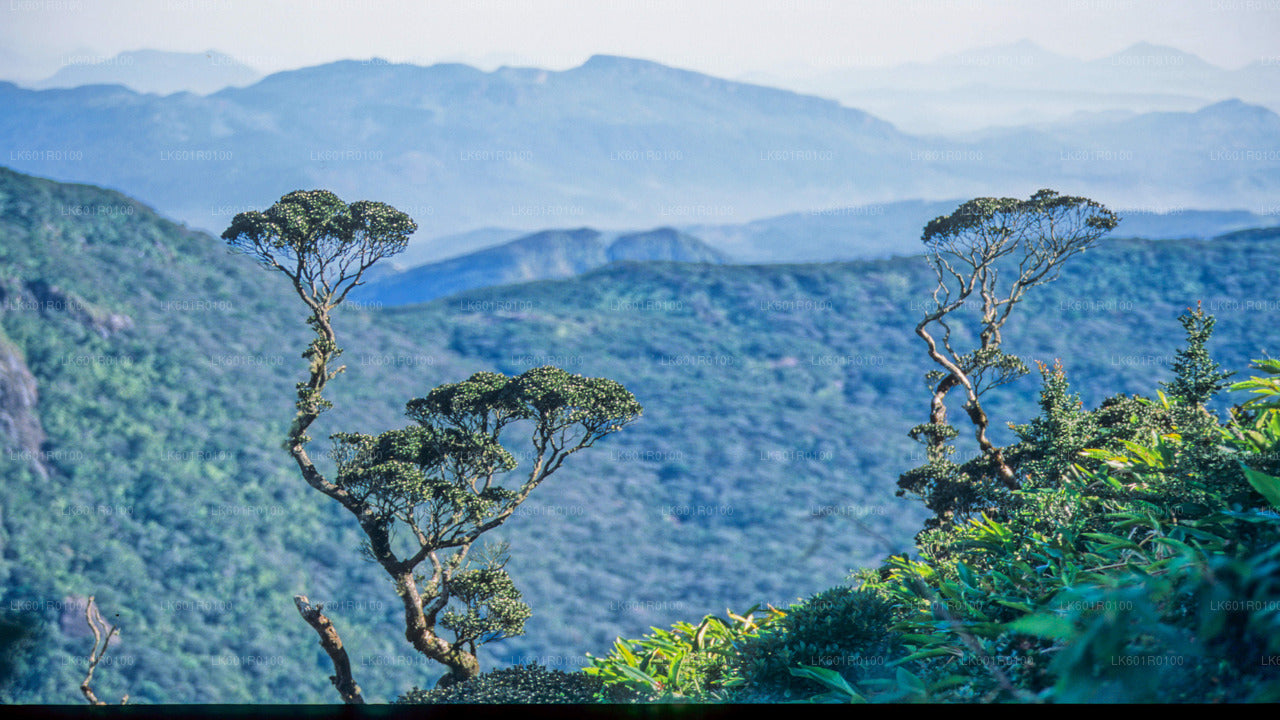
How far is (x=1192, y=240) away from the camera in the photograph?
37.7m

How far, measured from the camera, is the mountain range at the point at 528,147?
9031 cm

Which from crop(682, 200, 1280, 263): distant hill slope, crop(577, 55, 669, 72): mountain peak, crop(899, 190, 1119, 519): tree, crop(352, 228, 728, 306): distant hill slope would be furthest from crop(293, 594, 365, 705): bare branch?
crop(577, 55, 669, 72): mountain peak

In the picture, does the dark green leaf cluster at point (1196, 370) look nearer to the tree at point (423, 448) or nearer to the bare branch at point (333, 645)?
the tree at point (423, 448)

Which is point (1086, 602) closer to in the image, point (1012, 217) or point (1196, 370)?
point (1196, 370)

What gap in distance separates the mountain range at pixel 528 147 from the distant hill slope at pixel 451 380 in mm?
45476

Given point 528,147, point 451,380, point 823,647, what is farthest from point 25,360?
point 528,147

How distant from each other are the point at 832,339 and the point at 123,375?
78.1ft

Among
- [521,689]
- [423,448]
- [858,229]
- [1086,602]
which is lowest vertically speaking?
[521,689]

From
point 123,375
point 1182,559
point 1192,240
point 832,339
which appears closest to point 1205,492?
point 1182,559

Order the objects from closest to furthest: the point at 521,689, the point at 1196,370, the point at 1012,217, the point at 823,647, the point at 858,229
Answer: the point at 823,647 → the point at 521,689 → the point at 1196,370 → the point at 1012,217 → the point at 858,229

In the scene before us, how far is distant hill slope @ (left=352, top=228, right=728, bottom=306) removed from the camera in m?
52.6

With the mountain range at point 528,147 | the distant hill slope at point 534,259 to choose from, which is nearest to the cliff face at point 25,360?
the distant hill slope at point 534,259

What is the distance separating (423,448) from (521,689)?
2.46 m

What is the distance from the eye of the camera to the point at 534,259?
5334 cm
